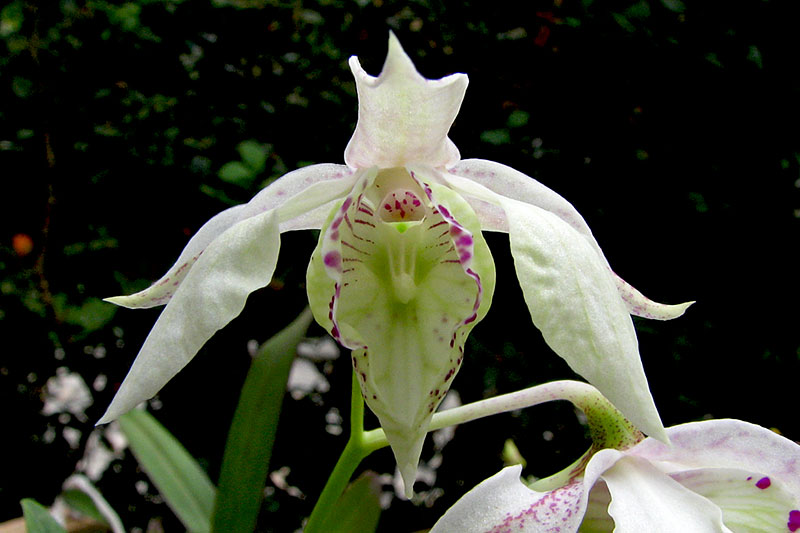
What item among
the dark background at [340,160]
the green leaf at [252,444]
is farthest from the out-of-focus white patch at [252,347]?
the green leaf at [252,444]

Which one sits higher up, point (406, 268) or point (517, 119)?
point (406, 268)

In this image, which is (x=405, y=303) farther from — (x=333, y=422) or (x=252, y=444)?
(x=333, y=422)

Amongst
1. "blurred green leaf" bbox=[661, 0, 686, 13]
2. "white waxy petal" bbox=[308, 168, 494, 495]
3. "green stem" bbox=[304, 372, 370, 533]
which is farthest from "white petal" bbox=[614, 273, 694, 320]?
"blurred green leaf" bbox=[661, 0, 686, 13]

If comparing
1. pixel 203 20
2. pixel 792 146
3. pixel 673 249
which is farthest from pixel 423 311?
pixel 203 20

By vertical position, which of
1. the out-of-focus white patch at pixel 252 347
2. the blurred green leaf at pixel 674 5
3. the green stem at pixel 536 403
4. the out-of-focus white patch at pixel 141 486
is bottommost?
the out-of-focus white patch at pixel 141 486

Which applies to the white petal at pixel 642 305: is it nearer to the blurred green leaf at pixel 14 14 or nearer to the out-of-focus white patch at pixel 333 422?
the out-of-focus white patch at pixel 333 422

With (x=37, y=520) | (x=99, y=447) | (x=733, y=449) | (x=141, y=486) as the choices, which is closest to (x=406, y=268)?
(x=733, y=449)
